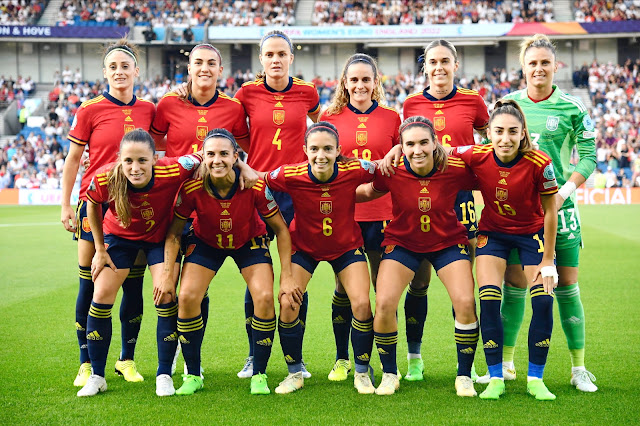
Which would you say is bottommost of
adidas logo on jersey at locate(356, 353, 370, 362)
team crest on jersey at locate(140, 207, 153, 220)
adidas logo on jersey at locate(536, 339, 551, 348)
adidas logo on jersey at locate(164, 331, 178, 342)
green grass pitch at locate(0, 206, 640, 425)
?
green grass pitch at locate(0, 206, 640, 425)

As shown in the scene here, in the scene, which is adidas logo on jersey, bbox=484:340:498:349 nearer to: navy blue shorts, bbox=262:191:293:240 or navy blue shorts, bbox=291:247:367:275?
navy blue shorts, bbox=291:247:367:275

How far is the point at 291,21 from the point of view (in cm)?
3984

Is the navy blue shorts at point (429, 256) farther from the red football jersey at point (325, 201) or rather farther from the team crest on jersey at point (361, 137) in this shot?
the team crest on jersey at point (361, 137)

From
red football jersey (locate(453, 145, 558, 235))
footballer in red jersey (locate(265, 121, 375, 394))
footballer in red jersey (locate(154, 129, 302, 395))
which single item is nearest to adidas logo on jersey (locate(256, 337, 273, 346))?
footballer in red jersey (locate(154, 129, 302, 395))

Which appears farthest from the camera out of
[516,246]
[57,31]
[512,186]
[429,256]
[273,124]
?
[57,31]

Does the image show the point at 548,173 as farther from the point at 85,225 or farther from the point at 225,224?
the point at 85,225

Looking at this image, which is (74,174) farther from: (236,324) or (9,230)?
(9,230)

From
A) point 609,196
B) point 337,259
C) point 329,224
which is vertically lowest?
point 609,196

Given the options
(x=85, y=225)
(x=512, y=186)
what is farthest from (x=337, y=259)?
(x=85, y=225)

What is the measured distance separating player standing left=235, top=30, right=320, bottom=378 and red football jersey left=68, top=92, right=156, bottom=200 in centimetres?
88

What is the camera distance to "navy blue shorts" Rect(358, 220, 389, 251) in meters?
5.58

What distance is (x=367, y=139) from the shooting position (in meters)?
5.62

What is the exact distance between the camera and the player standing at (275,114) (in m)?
5.72

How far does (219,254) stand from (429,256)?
1579 mm
